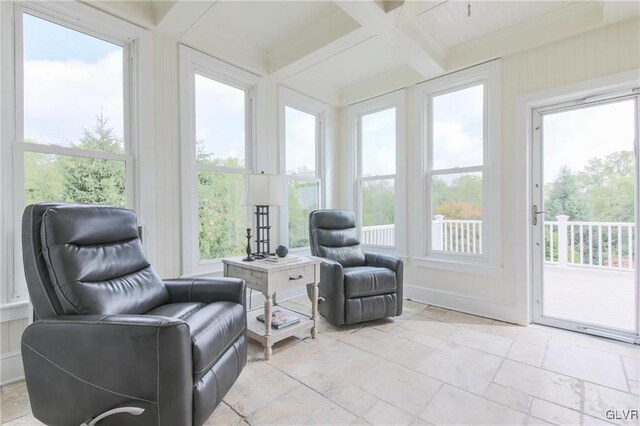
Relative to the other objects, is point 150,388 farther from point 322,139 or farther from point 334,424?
point 322,139

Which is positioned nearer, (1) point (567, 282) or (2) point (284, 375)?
(2) point (284, 375)

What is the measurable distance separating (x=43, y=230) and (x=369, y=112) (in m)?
3.51

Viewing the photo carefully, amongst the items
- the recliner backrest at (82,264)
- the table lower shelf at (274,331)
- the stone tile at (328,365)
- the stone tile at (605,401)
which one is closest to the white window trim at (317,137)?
the table lower shelf at (274,331)

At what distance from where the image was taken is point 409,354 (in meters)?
2.21

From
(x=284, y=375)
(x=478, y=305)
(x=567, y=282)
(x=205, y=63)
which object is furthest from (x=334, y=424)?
(x=205, y=63)

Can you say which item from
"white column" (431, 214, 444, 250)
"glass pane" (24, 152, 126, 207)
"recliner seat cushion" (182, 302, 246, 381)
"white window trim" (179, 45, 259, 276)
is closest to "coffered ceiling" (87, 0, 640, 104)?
"white window trim" (179, 45, 259, 276)

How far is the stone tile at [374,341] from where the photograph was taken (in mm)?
2297

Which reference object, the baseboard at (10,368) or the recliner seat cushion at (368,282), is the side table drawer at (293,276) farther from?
the baseboard at (10,368)

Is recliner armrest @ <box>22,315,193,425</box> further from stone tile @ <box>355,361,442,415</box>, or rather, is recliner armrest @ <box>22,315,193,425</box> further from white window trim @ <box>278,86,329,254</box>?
white window trim @ <box>278,86,329,254</box>

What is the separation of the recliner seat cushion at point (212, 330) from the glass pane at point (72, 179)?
4.23ft

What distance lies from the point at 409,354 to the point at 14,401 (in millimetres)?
2404

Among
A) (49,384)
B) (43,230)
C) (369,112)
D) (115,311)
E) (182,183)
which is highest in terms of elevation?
(369,112)

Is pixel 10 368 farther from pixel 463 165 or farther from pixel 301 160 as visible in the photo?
pixel 463 165

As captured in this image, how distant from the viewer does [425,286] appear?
3424mm
